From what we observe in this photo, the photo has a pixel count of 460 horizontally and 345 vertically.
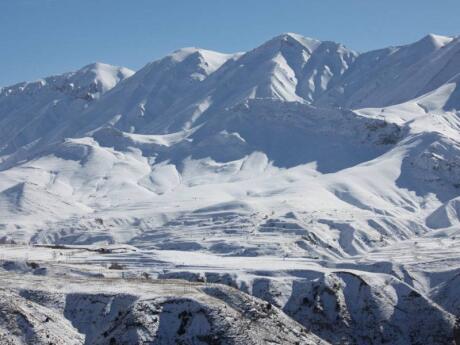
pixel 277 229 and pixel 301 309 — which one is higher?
pixel 277 229

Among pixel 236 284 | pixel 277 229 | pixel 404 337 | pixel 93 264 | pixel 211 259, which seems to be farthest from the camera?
pixel 277 229

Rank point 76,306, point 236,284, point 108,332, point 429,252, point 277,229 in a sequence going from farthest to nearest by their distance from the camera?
point 277,229, point 429,252, point 236,284, point 76,306, point 108,332

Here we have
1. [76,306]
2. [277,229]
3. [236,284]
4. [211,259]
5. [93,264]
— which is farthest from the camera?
[277,229]

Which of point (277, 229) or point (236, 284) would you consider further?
point (277, 229)

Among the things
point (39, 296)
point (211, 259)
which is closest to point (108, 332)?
point (39, 296)

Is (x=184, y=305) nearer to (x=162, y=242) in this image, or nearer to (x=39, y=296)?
(x=39, y=296)

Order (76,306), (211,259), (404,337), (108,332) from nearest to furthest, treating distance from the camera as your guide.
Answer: (108,332) → (76,306) → (404,337) → (211,259)

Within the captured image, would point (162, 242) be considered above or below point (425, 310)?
above

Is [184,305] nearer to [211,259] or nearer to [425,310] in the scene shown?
[425,310]

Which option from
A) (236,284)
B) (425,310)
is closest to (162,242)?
(236,284)
